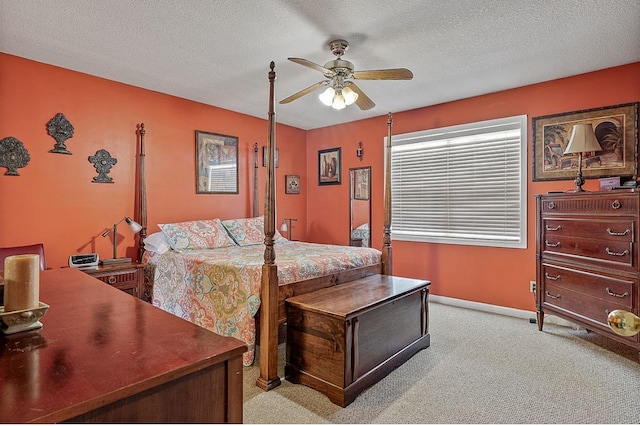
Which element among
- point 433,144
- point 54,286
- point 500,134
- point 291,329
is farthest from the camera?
point 433,144

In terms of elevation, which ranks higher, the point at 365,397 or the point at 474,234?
the point at 474,234

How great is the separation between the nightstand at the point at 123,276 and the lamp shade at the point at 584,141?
422cm

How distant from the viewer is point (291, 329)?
2.50m

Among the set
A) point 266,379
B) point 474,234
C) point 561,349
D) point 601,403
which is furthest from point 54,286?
point 474,234

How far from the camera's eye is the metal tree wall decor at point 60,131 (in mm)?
3238

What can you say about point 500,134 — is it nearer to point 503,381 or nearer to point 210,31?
point 503,381

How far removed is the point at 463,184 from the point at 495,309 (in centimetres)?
151

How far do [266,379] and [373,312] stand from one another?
0.86 metres

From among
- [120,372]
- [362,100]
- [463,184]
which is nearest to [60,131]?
[362,100]

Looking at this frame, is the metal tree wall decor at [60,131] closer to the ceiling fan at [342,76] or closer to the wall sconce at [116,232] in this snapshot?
the wall sconce at [116,232]

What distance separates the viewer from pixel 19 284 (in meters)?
1.02

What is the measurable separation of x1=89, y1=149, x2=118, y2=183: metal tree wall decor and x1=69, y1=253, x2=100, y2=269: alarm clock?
0.81 metres

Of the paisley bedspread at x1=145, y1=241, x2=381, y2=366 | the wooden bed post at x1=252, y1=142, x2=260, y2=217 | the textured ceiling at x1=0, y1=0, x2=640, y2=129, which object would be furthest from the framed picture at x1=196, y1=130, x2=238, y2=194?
the paisley bedspread at x1=145, y1=241, x2=381, y2=366

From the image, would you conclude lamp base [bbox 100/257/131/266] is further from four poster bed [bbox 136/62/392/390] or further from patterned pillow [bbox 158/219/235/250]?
patterned pillow [bbox 158/219/235/250]
